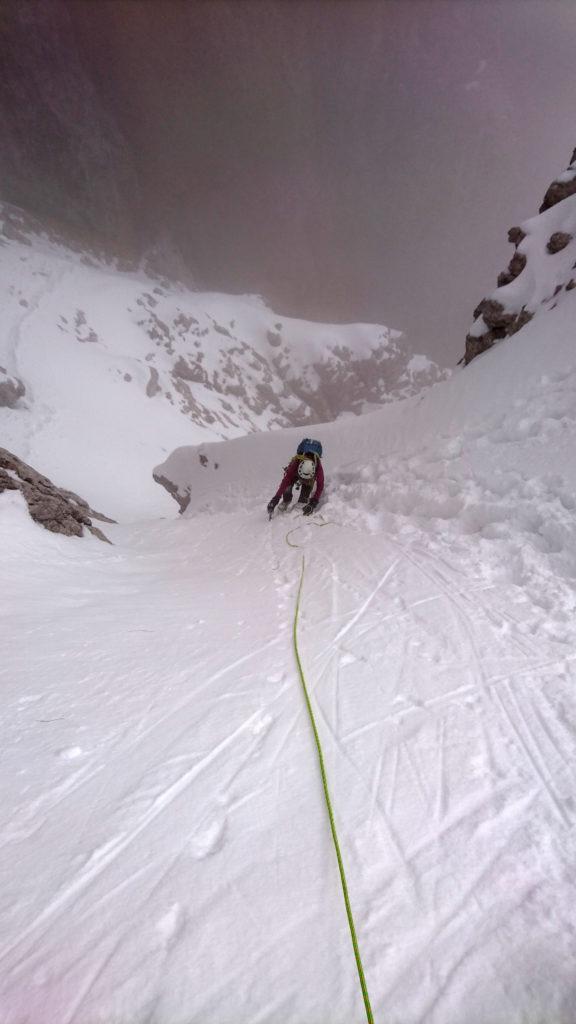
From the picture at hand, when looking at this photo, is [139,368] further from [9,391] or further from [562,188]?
[562,188]

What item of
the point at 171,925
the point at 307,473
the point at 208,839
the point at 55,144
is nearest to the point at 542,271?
the point at 307,473

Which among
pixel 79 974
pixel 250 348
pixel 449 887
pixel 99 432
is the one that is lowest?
pixel 79 974

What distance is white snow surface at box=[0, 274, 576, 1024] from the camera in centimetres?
116

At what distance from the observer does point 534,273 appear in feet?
31.7

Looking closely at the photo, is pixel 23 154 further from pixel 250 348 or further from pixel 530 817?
pixel 530 817

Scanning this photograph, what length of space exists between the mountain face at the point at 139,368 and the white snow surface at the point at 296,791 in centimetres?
1959

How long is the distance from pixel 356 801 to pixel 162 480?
17.1 m

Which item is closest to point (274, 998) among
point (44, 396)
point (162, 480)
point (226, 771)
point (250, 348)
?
point (226, 771)

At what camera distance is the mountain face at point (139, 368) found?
29.2m

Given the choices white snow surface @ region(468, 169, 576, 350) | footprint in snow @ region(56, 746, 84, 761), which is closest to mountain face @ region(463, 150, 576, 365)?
white snow surface @ region(468, 169, 576, 350)

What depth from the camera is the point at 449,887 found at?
139cm

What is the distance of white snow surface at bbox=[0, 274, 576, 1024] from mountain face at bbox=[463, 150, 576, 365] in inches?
253

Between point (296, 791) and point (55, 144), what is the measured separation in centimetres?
12873

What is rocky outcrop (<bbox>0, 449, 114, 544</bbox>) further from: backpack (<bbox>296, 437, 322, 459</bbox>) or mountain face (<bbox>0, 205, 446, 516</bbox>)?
mountain face (<bbox>0, 205, 446, 516</bbox>)
